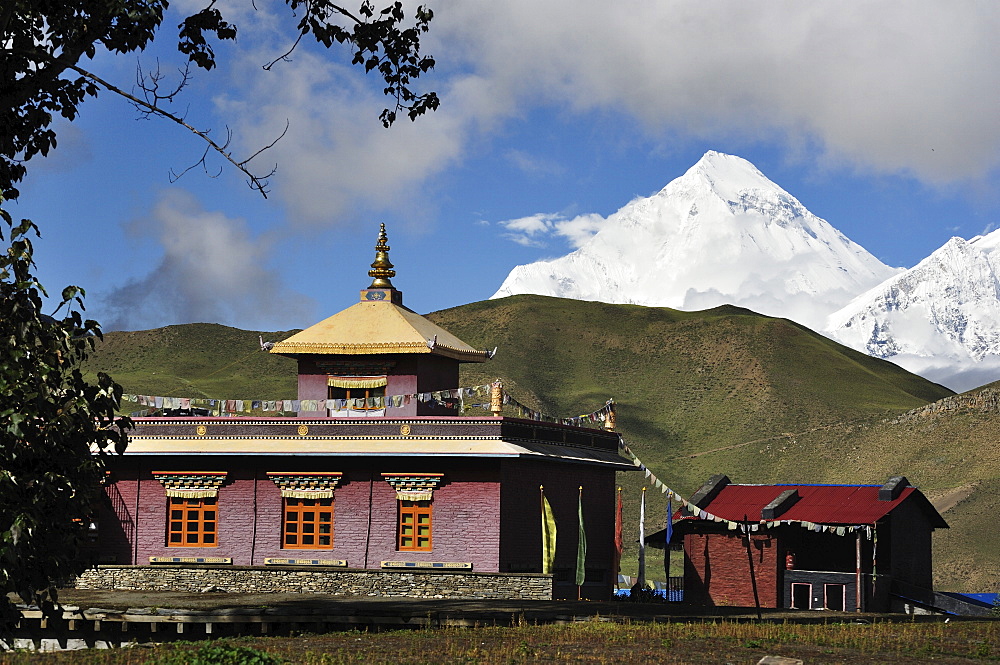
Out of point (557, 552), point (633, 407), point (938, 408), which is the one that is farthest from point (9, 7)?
point (633, 407)

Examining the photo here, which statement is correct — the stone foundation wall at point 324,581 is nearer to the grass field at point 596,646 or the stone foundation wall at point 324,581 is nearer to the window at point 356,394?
the window at point 356,394

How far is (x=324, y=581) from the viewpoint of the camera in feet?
123

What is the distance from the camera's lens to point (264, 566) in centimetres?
3841

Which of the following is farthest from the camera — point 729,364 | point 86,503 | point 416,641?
point 729,364

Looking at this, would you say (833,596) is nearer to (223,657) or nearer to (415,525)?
(415,525)

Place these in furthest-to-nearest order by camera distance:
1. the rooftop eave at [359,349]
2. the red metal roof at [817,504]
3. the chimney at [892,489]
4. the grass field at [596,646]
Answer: the chimney at [892,489] → the red metal roof at [817,504] → the rooftop eave at [359,349] → the grass field at [596,646]

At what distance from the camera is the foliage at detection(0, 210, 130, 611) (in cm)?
1602

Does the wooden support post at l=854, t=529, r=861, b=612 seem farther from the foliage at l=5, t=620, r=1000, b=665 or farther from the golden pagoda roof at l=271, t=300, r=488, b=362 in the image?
the golden pagoda roof at l=271, t=300, r=488, b=362

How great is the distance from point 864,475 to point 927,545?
57.0 metres

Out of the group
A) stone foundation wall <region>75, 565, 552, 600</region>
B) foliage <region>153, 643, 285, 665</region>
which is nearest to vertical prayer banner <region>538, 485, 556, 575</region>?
stone foundation wall <region>75, 565, 552, 600</region>

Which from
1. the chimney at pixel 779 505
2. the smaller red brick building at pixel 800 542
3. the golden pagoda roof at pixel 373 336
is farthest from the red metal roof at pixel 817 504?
the golden pagoda roof at pixel 373 336

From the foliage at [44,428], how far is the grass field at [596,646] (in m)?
5.04

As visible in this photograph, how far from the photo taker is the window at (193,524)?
133ft

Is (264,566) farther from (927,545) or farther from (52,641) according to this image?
(927,545)
